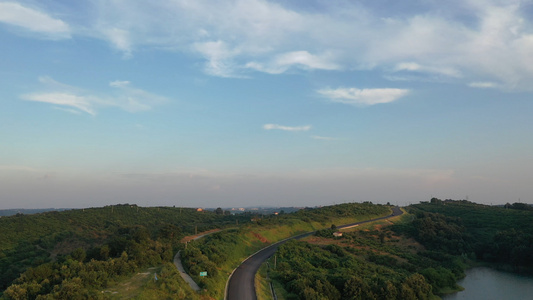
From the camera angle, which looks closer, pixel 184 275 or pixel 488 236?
pixel 184 275

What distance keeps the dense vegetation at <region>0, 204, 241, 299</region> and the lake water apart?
159ft

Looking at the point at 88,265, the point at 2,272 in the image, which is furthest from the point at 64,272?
the point at 2,272

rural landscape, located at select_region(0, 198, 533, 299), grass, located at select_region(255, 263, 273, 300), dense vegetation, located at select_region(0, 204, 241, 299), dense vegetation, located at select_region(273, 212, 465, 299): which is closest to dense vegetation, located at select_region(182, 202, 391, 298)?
rural landscape, located at select_region(0, 198, 533, 299)

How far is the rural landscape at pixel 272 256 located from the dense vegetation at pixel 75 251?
139 millimetres

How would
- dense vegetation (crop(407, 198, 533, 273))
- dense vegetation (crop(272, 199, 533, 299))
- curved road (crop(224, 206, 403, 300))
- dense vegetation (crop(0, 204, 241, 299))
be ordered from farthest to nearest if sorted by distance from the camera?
1. dense vegetation (crop(407, 198, 533, 273))
2. dense vegetation (crop(272, 199, 533, 299))
3. curved road (crop(224, 206, 403, 300))
4. dense vegetation (crop(0, 204, 241, 299))

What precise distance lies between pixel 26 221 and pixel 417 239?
112731 mm

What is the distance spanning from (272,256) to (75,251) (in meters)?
30.7

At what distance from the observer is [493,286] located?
192 ft

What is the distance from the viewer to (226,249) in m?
52.6

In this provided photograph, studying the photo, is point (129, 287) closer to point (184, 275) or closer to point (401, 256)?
point (184, 275)

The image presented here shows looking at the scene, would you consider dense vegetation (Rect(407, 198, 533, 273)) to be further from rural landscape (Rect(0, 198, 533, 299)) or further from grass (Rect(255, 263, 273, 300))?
grass (Rect(255, 263, 273, 300))

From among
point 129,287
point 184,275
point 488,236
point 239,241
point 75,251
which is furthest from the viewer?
point 488,236

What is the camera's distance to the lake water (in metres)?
52.1

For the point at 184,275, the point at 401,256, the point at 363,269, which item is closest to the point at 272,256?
the point at 363,269
